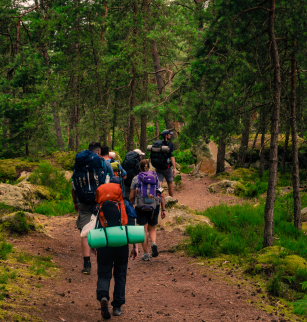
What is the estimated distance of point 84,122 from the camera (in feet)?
50.8

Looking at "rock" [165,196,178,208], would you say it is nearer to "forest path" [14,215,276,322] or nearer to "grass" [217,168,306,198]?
"forest path" [14,215,276,322]

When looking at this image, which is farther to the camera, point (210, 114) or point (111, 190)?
point (210, 114)

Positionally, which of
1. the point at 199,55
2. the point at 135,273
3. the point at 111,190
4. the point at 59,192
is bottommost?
the point at 135,273

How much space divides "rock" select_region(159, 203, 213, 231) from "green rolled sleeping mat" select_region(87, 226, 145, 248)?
470 centimetres

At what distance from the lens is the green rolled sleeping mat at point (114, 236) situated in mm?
3580

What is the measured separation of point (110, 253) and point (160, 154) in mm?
5600

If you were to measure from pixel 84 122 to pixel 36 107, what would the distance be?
2416 mm

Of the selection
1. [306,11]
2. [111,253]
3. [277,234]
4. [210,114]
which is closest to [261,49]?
[306,11]

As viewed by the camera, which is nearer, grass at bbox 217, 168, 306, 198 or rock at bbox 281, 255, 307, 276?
rock at bbox 281, 255, 307, 276

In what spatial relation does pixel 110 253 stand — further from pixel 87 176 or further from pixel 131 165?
pixel 131 165

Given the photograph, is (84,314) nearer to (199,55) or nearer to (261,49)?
(199,55)

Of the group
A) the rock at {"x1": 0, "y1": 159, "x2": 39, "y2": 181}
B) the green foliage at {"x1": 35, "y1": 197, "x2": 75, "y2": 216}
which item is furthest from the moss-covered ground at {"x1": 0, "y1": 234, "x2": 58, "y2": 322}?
the rock at {"x1": 0, "y1": 159, "x2": 39, "y2": 181}

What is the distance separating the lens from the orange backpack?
3822 millimetres

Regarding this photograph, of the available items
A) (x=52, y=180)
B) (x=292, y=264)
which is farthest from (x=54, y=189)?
(x=292, y=264)
